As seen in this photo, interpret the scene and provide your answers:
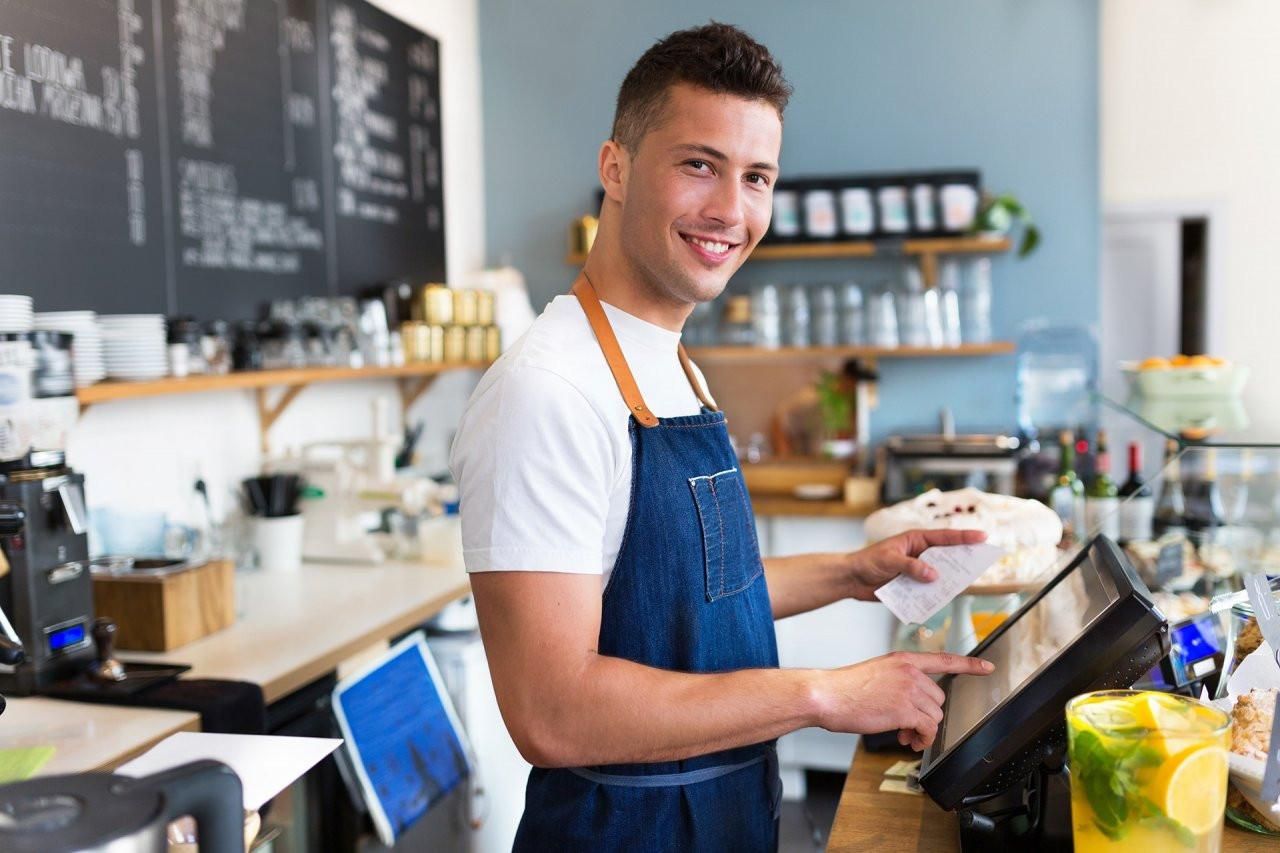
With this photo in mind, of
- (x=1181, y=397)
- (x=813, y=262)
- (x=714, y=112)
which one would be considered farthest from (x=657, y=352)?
(x=813, y=262)

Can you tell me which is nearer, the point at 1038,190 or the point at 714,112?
the point at 714,112

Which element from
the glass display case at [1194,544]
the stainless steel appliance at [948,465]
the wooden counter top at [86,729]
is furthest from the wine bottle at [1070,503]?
the wooden counter top at [86,729]

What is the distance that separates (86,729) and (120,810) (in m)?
1.45

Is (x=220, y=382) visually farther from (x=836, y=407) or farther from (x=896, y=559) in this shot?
(x=836, y=407)

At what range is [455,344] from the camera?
4.28 metres

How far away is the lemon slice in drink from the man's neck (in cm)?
83

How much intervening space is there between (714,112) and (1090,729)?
85 cm

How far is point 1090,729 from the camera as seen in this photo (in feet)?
3.15

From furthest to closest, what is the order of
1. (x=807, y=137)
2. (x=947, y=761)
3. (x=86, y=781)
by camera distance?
1. (x=807, y=137)
2. (x=947, y=761)
3. (x=86, y=781)

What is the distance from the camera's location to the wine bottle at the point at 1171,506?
2.56 meters

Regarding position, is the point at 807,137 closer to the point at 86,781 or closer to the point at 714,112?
the point at 714,112

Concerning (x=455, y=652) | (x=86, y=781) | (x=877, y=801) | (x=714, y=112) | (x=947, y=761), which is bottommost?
(x=455, y=652)

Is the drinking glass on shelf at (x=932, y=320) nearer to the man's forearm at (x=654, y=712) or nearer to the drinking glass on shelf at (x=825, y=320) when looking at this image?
the drinking glass on shelf at (x=825, y=320)

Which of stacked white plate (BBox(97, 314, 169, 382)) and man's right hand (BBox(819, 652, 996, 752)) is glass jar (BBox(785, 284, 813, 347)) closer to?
stacked white plate (BBox(97, 314, 169, 382))
